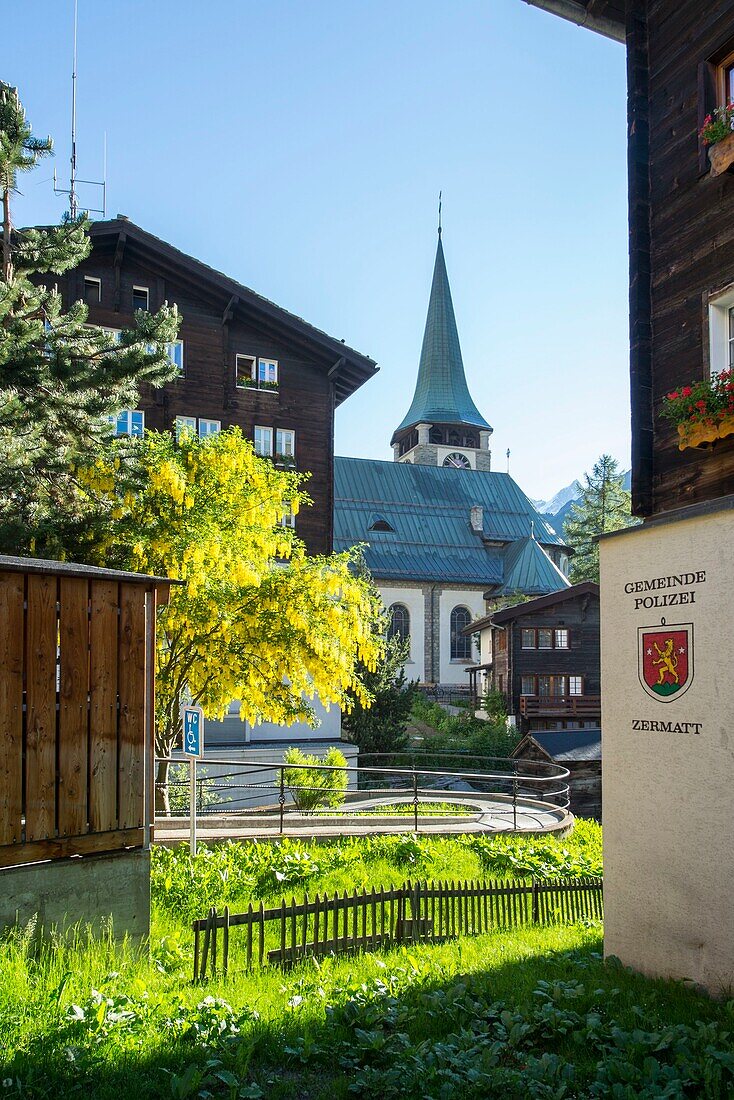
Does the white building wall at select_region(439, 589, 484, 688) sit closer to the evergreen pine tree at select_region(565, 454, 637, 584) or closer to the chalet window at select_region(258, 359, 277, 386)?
the evergreen pine tree at select_region(565, 454, 637, 584)

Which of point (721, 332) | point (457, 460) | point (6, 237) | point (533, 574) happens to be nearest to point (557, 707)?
point (533, 574)

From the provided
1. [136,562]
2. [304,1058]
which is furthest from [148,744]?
[136,562]

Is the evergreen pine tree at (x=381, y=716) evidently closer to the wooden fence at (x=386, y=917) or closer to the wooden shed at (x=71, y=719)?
the wooden fence at (x=386, y=917)

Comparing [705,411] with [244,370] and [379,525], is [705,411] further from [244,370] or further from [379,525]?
[379,525]

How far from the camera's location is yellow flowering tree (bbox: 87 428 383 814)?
14.7 metres

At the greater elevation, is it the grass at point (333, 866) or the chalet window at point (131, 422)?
the chalet window at point (131, 422)

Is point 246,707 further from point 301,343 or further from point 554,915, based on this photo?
point 301,343

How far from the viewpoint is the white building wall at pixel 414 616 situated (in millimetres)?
51562

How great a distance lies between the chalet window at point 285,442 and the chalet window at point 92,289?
22.0ft

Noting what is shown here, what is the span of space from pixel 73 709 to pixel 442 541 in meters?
49.4

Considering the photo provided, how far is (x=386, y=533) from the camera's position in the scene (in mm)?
55094

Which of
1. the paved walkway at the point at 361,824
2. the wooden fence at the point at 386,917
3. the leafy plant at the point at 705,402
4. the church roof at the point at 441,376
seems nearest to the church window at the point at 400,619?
the church roof at the point at 441,376

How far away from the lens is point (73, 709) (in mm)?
6859

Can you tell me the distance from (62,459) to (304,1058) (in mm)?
12718
